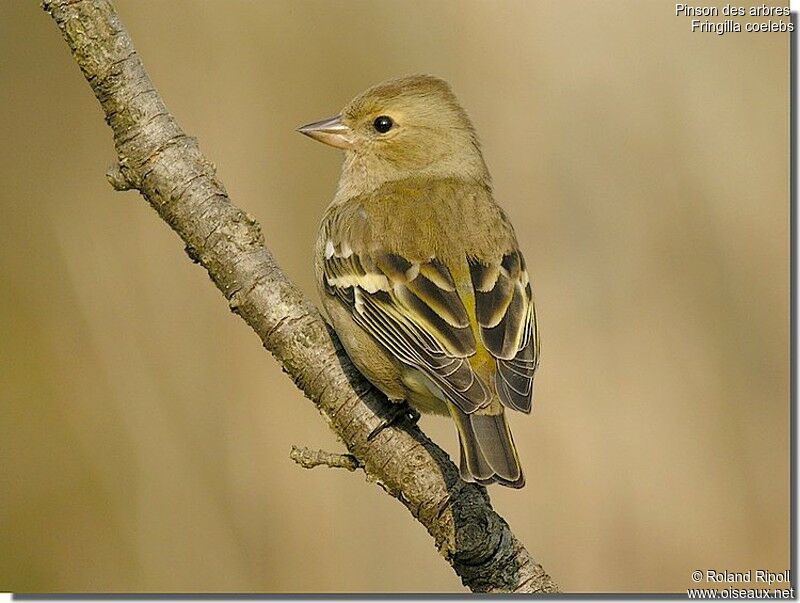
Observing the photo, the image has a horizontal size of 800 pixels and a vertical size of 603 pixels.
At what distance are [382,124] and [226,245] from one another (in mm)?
1512

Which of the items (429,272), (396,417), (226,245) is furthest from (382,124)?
(396,417)

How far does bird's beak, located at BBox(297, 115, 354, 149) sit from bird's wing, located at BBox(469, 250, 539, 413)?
3.29 feet

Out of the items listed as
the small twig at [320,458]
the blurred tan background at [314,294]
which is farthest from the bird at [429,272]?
the blurred tan background at [314,294]

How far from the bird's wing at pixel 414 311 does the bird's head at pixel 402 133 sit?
656 millimetres

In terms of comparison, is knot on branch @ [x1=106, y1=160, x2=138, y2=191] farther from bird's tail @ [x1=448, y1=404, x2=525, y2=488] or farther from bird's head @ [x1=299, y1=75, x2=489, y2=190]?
bird's head @ [x1=299, y1=75, x2=489, y2=190]

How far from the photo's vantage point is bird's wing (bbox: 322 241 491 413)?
130 inches

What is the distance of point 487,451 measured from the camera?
3062 mm

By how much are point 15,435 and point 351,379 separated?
2.68m

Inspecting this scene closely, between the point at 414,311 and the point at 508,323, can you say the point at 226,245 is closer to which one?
the point at 414,311

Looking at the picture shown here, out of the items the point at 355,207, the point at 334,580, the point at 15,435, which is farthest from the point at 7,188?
the point at 334,580

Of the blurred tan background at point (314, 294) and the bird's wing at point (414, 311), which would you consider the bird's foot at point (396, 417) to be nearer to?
the bird's wing at point (414, 311)

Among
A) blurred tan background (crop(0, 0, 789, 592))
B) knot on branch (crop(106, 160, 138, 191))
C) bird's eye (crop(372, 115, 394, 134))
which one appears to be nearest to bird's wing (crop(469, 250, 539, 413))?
bird's eye (crop(372, 115, 394, 134))

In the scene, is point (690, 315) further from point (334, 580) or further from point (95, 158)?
point (95, 158)

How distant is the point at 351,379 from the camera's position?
3.35m
